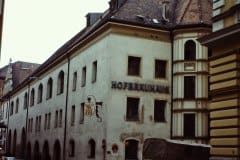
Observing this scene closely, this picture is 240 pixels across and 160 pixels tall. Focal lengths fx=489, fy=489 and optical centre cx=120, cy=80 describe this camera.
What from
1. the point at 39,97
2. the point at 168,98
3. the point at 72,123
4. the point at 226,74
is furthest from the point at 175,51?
the point at 39,97

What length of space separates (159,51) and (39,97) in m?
24.8

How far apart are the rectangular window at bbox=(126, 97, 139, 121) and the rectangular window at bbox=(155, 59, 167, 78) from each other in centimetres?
289

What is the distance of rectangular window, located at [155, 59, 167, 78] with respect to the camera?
3778cm

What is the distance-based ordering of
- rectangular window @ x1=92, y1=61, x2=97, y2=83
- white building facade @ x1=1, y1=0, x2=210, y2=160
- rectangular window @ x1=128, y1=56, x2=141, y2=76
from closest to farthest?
white building facade @ x1=1, y1=0, x2=210, y2=160 → rectangular window @ x1=128, y1=56, x2=141, y2=76 → rectangular window @ x1=92, y1=61, x2=97, y2=83

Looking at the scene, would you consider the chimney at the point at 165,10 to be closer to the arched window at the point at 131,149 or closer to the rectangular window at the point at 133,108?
the rectangular window at the point at 133,108

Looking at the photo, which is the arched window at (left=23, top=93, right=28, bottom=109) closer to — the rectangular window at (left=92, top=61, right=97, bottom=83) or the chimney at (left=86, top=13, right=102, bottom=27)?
the chimney at (left=86, top=13, right=102, bottom=27)

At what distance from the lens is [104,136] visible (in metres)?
35.1

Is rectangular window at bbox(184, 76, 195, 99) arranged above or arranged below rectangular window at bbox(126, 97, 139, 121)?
above

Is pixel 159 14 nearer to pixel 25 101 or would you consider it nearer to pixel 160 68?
pixel 160 68

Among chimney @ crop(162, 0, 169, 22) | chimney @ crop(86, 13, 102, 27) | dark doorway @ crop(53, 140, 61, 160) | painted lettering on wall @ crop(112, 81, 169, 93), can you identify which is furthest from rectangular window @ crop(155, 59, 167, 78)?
dark doorway @ crop(53, 140, 61, 160)

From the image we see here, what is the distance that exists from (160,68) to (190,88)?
295 centimetres

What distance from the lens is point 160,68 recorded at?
3797cm

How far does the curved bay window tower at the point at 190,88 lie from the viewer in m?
35.7

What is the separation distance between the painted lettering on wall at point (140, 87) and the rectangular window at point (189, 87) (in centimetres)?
153
